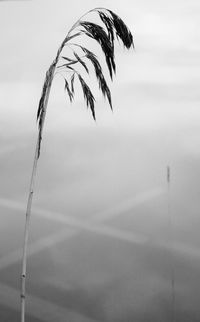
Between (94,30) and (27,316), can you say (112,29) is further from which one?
(27,316)

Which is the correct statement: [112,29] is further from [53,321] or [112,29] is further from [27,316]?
[27,316]

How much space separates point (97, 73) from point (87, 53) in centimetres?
19

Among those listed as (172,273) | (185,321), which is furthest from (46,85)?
(185,321)

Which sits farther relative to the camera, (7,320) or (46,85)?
(7,320)

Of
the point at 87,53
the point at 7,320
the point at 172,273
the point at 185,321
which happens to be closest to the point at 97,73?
the point at 87,53

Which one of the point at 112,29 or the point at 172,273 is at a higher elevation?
the point at 112,29

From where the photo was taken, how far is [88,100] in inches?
199

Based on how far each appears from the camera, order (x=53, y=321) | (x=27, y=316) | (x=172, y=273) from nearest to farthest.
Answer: (x=172, y=273), (x=53, y=321), (x=27, y=316)

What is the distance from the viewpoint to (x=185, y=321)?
44.1 ft

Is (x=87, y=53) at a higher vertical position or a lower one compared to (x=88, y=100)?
higher

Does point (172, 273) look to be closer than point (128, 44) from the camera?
No

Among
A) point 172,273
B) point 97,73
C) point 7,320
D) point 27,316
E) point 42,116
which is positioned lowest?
point 27,316

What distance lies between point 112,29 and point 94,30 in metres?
0.15

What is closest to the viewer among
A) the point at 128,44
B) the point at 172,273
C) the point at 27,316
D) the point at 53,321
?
the point at 128,44
